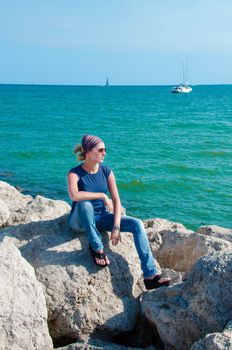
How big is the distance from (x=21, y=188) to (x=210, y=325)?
16582 mm

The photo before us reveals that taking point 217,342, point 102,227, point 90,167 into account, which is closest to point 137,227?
point 102,227

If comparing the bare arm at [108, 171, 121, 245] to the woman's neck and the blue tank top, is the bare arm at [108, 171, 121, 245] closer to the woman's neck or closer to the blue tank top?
the blue tank top

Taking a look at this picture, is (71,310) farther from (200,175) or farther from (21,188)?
(200,175)

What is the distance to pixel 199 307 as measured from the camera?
18.8ft

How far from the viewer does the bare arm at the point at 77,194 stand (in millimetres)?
6840

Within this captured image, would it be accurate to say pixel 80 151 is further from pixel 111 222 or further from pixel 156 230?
pixel 156 230

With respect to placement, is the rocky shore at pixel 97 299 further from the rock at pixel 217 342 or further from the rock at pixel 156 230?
the rock at pixel 156 230

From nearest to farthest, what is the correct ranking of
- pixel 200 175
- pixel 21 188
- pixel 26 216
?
pixel 26 216 → pixel 21 188 → pixel 200 175

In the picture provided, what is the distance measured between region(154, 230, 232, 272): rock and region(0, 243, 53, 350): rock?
3063 mm

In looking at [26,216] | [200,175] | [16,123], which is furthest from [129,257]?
[16,123]

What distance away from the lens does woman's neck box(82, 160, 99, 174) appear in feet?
23.4

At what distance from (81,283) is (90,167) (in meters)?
→ 1.69

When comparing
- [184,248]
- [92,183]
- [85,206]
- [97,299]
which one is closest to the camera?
[97,299]

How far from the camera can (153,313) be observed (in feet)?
19.6
